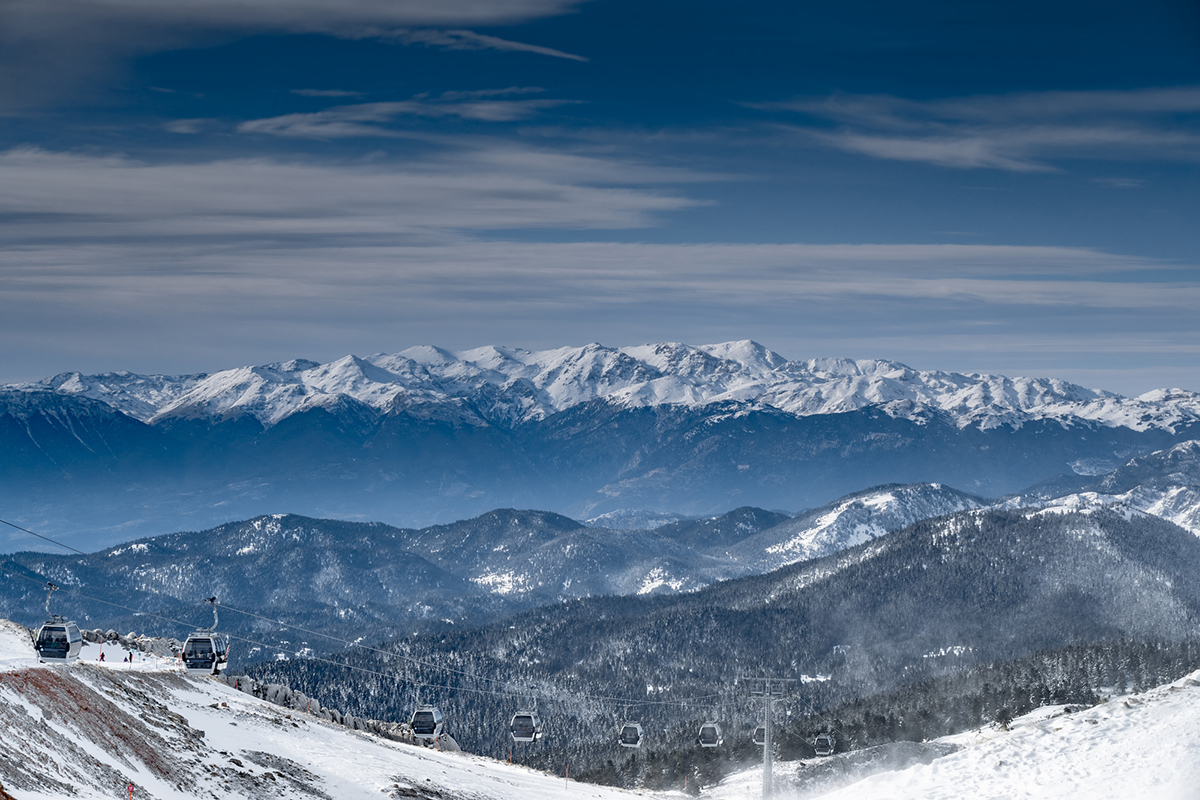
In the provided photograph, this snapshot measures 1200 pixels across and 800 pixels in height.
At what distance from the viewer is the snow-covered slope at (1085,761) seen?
216ft

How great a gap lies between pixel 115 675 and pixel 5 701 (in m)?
25.8

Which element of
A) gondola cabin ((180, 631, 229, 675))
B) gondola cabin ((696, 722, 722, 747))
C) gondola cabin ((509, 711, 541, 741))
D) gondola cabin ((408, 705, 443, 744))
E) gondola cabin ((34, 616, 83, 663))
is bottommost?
gondola cabin ((696, 722, 722, 747))

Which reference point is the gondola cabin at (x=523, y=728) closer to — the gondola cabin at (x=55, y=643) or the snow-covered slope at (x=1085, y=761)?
the snow-covered slope at (x=1085, y=761)

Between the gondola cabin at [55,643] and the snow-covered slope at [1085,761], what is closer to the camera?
the snow-covered slope at [1085,761]

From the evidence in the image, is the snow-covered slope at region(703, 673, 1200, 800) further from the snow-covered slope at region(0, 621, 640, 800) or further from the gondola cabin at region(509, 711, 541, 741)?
the gondola cabin at region(509, 711, 541, 741)

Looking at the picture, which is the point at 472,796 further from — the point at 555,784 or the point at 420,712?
the point at 420,712

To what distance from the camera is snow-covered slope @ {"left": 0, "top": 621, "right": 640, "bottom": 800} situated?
5491cm

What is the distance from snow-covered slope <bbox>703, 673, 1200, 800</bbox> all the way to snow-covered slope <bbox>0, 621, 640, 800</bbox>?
3149 centimetres

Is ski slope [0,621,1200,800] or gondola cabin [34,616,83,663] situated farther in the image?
gondola cabin [34,616,83,663]

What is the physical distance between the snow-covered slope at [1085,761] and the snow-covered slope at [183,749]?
31.5 m

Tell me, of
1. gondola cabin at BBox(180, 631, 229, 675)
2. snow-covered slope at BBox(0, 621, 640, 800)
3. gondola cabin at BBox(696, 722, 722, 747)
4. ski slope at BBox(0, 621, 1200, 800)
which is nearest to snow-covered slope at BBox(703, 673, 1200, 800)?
ski slope at BBox(0, 621, 1200, 800)

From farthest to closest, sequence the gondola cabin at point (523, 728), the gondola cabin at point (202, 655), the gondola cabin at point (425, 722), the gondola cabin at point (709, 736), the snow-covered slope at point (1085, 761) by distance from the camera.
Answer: the gondola cabin at point (709, 736) < the gondola cabin at point (523, 728) < the gondola cabin at point (425, 722) < the gondola cabin at point (202, 655) < the snow-covered slope at point (1085, 761)

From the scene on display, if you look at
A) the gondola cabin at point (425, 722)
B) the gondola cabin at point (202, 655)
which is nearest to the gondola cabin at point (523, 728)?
the gondola cabin at point (425, 722)

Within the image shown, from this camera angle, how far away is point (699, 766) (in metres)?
193
